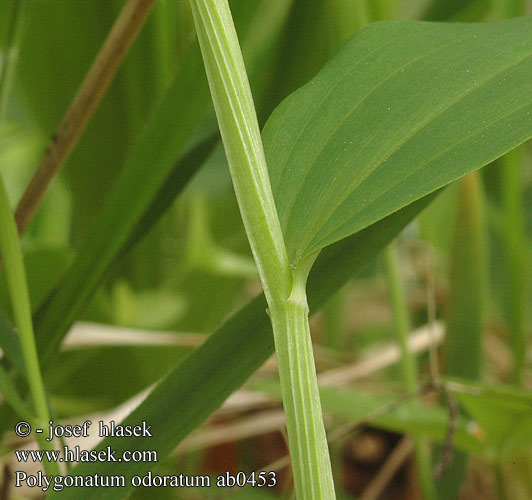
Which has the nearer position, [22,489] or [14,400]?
[14,400]

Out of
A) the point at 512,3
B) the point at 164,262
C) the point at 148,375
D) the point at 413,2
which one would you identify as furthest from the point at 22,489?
the point at 413,2

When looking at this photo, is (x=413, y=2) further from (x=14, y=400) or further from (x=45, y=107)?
(x=14, y=400)

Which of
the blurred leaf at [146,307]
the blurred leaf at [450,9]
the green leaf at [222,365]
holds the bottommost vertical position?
the green leaf at [222,365]

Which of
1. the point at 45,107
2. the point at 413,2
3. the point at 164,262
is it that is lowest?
the point at 164,262

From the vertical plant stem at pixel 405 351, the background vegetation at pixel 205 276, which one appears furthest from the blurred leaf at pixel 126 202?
the vertical plant stem at pixel 405 351

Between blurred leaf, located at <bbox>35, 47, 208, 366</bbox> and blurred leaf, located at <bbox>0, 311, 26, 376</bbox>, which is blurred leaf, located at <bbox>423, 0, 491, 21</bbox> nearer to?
blurred leaf, located at <bbox>35, 47, 208, 366</bbox>

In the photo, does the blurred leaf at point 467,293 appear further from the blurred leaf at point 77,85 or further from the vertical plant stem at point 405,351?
the blurred leaf at point 77,85
